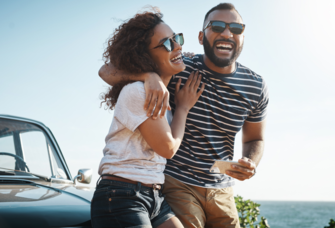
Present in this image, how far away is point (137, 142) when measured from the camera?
1.91 metres

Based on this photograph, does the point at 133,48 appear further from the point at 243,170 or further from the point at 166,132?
the point at 243,170

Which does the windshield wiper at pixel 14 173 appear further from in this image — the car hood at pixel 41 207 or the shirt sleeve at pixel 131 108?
the shirt sleeve at pixel 131 108

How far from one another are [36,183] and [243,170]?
1769 millimetres

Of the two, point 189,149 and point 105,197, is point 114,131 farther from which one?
point 189,149

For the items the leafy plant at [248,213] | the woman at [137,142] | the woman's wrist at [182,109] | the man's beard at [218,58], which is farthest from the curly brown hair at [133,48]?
the leafy plant at [248,213]

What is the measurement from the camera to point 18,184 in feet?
8.60

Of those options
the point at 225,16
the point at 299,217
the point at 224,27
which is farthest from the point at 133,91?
the point at 299,217

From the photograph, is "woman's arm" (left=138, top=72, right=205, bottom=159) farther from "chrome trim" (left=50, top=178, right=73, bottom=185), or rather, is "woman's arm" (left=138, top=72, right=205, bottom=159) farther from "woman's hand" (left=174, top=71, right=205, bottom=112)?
"chrome trim" (left=50, top=178, right=73, bottom=185)

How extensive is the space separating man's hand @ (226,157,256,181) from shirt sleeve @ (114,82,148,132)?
77 centimetres

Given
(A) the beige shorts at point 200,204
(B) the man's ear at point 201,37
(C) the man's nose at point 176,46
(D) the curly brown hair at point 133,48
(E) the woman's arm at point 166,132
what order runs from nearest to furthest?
(E) the woman's arm at point 166,132 < (D) the curly brown hair at point 133,48 < (C) the man's nose at point 176,46 < (A) the beige shorts at point 200,204 < (B) the man's ear at point 201,37

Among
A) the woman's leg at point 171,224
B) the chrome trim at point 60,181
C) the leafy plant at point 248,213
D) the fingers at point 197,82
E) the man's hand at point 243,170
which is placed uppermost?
the fingers at point 197,82

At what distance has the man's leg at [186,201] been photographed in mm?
2307

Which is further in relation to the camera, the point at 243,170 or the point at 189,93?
the point at 189,93

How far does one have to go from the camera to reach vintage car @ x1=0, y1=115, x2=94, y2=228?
6.13 feet
